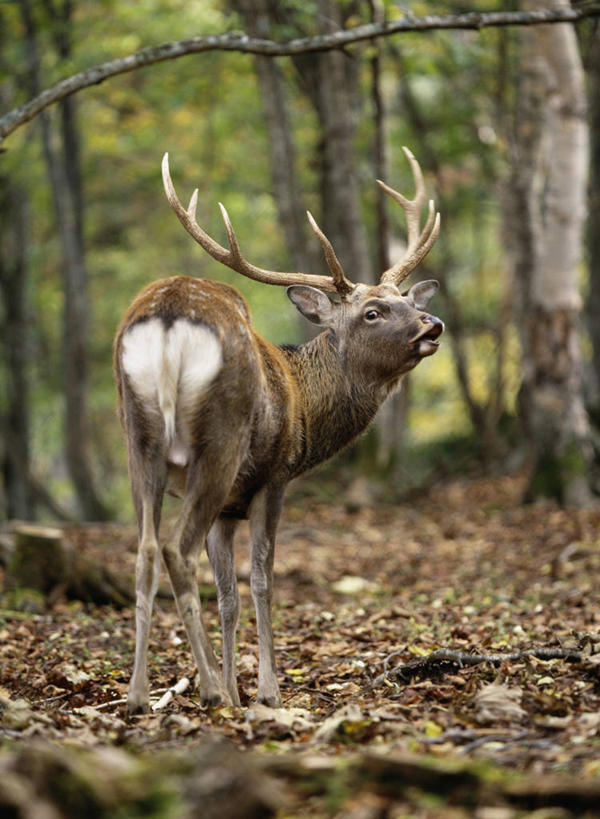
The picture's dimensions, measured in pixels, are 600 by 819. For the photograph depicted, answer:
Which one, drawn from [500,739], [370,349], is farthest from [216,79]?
[500,739]

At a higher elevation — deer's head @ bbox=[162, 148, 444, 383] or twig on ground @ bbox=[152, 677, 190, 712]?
deer's head @ bbox=[162, 148, 444, 383]

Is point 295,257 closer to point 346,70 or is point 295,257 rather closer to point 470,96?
point 346,70

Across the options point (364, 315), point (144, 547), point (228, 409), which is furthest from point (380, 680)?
point (364, 315)

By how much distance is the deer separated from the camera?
4.53 m

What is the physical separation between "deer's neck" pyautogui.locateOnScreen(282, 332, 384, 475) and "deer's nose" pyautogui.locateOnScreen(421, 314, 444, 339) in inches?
20.4

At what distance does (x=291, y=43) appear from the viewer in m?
6.49

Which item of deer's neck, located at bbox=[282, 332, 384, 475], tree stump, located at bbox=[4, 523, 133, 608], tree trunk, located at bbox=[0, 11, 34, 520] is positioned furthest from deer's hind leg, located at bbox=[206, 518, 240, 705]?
tree trunk, located at bbox=[0, 11, 34, 520]

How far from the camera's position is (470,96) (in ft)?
57.7

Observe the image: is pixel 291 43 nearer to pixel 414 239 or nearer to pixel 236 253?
pixel 414 239

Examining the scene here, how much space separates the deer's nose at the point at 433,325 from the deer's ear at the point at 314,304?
64 cm

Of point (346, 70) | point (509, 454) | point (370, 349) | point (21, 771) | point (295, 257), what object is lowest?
point (509, 454)

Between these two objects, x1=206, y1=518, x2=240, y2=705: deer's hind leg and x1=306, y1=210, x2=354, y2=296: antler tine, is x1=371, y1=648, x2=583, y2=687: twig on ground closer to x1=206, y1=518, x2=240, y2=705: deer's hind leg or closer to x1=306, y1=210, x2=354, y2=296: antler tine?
x1=206, y1=518, x2=240, y2=705: deer's hind leg

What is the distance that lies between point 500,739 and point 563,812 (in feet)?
2.65

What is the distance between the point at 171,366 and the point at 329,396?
176 cm
